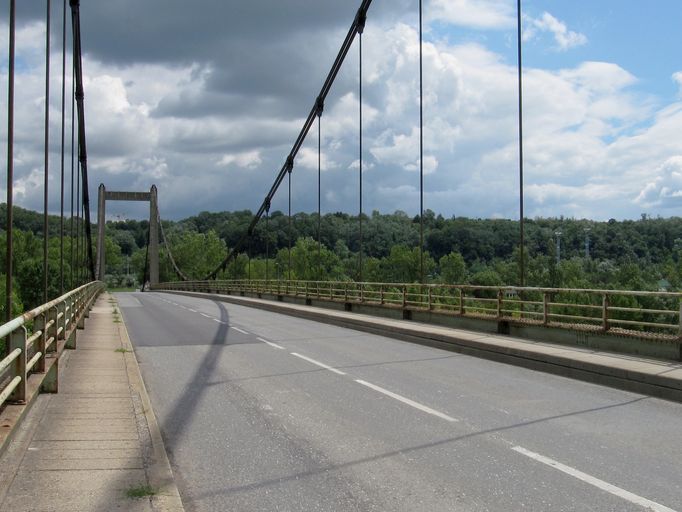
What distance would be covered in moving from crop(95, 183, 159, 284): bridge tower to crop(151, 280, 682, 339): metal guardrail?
9080mm

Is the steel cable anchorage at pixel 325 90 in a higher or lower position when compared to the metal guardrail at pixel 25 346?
higher

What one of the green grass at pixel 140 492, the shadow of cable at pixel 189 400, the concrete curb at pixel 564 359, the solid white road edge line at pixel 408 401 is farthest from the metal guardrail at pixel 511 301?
the green grass at pixel 140 492

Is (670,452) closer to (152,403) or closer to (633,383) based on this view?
(633,383)

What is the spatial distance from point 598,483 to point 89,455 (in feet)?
13.4

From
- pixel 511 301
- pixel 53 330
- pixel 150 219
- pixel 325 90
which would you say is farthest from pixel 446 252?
pixel 53 330

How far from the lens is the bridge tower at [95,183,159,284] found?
94.1 m

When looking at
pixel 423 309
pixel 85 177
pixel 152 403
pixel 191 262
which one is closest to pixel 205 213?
pixel 191 262

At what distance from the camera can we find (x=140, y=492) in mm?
4773

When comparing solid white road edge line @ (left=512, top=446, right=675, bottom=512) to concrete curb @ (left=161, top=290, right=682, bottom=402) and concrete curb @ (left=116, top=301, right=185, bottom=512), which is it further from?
concrete curb @ (left=161, top=290, right=682, bottom=402)

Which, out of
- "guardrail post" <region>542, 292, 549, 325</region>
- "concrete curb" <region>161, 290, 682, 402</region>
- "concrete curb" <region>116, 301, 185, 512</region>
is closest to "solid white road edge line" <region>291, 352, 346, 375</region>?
"concrete curb" <region>161, 290, 682, 402</region>

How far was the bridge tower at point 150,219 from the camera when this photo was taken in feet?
309

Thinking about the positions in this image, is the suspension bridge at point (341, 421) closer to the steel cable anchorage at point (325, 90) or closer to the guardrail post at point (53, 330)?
the guardrail post at point (53, 330)

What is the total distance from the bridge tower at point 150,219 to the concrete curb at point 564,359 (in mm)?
80187

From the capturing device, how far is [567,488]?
5.24m
